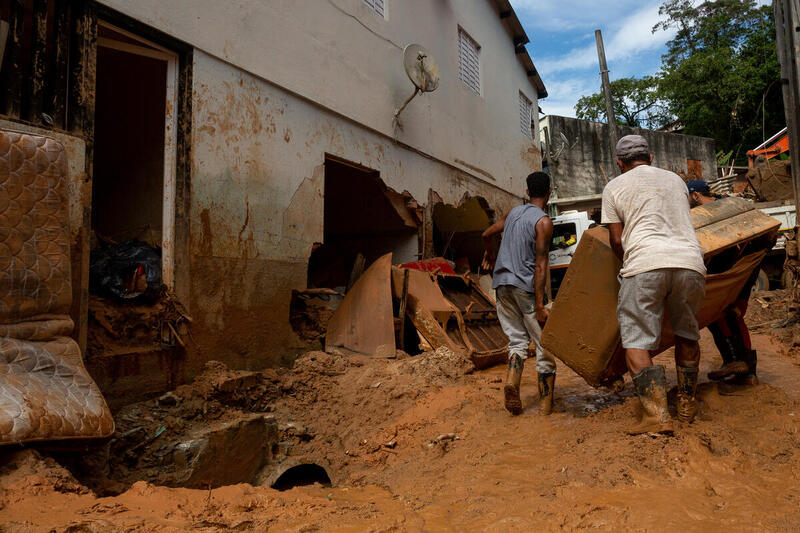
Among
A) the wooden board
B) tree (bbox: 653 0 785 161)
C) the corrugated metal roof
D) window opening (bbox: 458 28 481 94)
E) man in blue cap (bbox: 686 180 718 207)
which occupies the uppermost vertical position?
tree (bbox: 653 0 785 161)

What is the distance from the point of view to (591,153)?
21.2 meters

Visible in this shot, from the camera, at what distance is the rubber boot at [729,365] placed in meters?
3.74

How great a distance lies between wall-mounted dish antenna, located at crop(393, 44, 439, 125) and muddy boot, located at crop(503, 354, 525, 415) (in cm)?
487

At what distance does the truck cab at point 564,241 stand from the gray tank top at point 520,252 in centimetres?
783

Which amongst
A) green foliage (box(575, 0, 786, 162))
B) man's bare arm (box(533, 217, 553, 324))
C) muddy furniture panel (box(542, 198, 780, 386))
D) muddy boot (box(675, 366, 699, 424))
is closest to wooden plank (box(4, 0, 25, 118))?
man's bare arm (box(533, 217, 553, 324))

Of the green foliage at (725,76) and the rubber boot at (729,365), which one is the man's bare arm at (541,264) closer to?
the rubber boot at (729,365)

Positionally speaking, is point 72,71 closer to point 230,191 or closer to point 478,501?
point 230,191

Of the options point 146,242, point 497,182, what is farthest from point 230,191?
point 497,182

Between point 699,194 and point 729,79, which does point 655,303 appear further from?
point 729,79

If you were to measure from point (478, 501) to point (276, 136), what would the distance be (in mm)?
4250

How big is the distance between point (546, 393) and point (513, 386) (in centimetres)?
28

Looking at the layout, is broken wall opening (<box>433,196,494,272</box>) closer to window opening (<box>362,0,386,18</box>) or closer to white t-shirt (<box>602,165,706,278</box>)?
window opening (<box>362,0,386,18</box>)

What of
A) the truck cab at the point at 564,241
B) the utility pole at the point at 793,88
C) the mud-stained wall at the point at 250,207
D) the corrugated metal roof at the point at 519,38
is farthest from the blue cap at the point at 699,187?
the corrugated metal roof at the point at 519,38

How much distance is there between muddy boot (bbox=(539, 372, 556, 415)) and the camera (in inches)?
143
